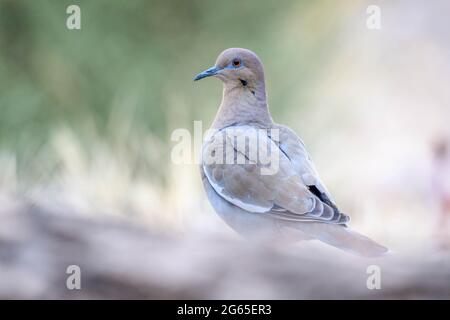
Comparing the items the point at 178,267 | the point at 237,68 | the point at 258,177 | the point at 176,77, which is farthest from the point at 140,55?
the point at 178,267

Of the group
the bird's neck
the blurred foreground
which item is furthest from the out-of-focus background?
the blurred foreground

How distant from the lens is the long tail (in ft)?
6.86

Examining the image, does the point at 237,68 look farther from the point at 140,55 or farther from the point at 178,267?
the point at 140,55

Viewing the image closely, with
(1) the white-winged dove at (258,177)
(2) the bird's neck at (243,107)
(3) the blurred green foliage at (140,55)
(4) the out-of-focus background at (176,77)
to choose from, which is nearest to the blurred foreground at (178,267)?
(1) the white-winged dove at (258,177)

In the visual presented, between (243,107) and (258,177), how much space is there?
1.79ft

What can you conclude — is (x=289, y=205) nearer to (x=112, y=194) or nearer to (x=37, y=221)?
(x=112, y=194)

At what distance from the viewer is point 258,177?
2799mm

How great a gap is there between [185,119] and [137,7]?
91 centimetres

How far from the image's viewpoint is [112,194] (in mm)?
2580

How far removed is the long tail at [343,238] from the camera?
2.09 metres

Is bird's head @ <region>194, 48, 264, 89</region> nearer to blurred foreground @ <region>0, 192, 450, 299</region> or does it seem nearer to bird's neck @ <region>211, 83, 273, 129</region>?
bird's neck @ <region>211, 83, 273, 129</region>

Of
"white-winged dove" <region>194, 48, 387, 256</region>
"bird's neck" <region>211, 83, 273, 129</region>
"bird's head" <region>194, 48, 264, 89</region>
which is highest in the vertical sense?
"bird's head" <region>194, 48, 264, 89</region>

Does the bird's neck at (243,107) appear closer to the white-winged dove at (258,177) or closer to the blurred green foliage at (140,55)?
the white-winged dove at (258,177)

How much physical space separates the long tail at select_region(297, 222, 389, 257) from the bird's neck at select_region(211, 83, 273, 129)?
75cm
